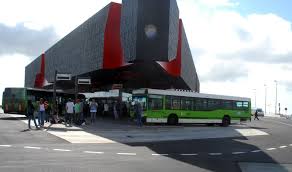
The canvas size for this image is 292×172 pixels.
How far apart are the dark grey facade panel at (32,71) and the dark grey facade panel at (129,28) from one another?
56.0m

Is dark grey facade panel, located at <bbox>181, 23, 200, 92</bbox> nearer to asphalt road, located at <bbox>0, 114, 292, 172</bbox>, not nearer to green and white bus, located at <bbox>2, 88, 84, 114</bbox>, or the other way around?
green and white bus, located at <bbox>2, 88, 84, 114</bbox>

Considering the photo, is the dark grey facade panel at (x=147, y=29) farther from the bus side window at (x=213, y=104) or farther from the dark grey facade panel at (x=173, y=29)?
the bus side window at (x=213, y=104)

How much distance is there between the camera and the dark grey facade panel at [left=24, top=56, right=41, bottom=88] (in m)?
106

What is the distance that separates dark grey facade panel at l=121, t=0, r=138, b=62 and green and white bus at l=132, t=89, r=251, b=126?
7.67 metres

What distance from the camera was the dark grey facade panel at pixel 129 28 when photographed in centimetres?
4738

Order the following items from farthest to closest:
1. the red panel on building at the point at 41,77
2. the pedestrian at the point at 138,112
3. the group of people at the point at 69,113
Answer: the red panel on building at the point at 41,77 < the pedestrian at the point at 138,112 < the group of people at the point at 69,113

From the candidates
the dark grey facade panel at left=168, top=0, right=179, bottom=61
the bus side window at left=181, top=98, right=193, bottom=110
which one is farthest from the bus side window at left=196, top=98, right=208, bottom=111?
the dark grey facade panel at left=168, top=0, right=179, bottom=61

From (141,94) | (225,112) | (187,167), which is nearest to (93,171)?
(187,167)

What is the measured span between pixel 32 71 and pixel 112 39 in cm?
6651

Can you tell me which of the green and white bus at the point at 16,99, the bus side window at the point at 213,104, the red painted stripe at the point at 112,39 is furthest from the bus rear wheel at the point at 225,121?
the green and white bus at the point at 16,99

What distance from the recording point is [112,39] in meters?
51.9

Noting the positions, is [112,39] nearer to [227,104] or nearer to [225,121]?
[227,104]

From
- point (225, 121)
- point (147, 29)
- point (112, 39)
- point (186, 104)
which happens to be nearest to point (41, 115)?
point (186, 104)

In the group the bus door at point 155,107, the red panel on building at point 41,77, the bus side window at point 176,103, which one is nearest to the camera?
the bus door at point 155,107
